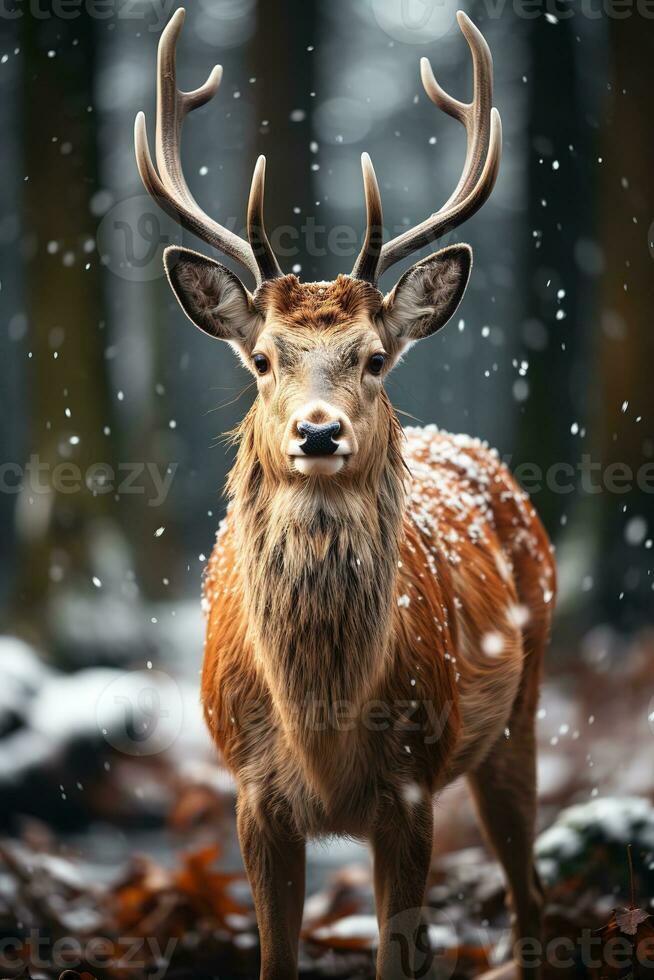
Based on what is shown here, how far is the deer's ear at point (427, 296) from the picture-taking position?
10.2 feet

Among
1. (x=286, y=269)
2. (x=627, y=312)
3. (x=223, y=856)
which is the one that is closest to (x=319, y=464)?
(x=286, y=269)

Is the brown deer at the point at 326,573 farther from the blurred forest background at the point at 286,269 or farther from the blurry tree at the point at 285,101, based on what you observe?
the blurred forest background at the point at 286,269

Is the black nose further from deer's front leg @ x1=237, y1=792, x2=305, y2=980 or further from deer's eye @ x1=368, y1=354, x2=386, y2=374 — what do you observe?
deer's front leg @ x1=237, y1=792, x2=305, y2=980

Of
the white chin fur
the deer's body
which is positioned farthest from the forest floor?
the white chin fur

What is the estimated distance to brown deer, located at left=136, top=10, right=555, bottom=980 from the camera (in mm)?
2887

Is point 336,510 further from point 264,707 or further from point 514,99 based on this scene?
point 514,99

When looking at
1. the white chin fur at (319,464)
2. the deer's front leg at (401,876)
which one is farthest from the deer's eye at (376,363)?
the deer's front leg at (401,876)

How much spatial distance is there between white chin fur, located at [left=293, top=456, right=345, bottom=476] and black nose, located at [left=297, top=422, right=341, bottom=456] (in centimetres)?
3

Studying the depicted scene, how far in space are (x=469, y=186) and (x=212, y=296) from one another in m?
0.77

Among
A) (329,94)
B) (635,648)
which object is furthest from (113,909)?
(329,94)

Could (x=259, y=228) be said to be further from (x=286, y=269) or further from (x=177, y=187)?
(x=286, y=269)

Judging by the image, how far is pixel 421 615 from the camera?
3234mm

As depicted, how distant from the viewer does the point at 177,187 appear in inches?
125

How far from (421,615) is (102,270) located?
317 cm
